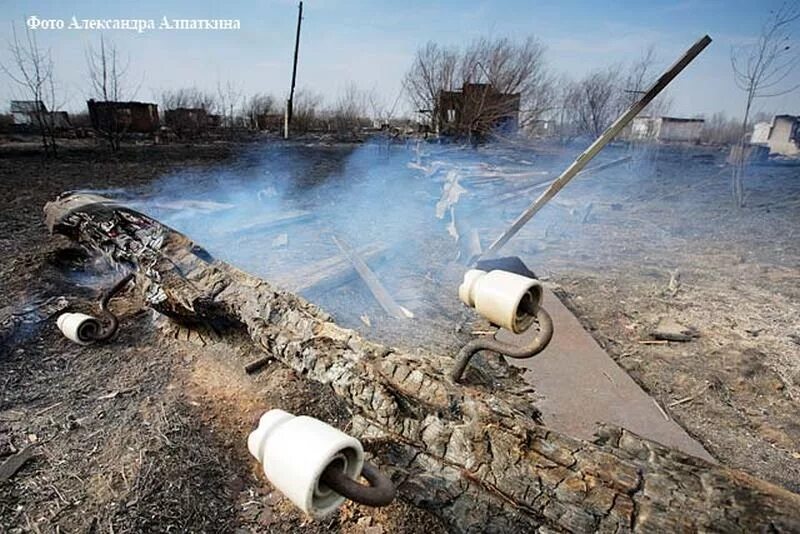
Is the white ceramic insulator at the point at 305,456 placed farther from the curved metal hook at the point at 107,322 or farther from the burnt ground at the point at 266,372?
the curved metal hook at the point at 107,322

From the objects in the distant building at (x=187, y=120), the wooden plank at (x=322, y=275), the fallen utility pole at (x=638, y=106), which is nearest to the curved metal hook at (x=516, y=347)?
the wooden plank at (x=322, y=275)

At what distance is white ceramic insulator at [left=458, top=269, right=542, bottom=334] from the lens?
142 centimetres

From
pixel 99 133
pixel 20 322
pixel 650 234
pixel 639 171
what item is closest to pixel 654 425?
pixel 20 322

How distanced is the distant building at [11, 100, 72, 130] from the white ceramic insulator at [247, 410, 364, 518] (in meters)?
16.9

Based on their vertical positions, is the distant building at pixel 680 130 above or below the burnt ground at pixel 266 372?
above

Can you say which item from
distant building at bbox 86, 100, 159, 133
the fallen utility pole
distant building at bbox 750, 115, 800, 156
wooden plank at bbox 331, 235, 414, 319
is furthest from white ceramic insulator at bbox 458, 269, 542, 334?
distant building at bbox 750, 115, 800, 156

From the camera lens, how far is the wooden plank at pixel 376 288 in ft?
14.0

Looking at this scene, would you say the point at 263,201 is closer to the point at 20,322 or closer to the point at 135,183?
the point at 135,183

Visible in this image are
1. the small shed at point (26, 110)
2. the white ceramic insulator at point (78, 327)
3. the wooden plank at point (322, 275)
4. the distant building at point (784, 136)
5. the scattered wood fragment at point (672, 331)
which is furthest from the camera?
the distant building at point (784, 136)

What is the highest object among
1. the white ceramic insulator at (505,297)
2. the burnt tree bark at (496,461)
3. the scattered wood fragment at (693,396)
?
the white ceramic insulator at (505,297)

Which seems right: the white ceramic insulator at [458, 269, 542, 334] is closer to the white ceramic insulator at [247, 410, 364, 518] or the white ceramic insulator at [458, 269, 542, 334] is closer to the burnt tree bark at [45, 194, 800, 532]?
the burnt tree bark at [45, 194, 800, 532]

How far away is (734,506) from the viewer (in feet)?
4.10

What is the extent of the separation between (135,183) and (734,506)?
430 inches

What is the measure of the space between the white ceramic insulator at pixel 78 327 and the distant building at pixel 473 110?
1609cm
